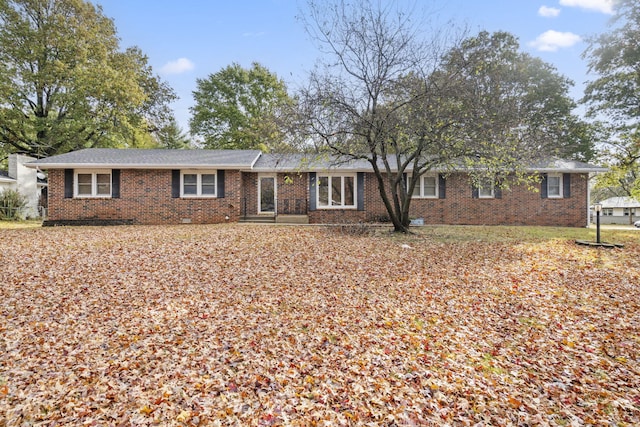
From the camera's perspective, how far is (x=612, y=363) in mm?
3459

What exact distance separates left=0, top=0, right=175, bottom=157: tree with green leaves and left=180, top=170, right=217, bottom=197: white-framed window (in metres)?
11.4

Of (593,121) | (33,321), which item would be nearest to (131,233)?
(33,321)

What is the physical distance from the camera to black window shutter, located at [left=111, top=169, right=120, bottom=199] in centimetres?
1430

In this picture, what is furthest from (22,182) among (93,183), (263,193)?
(263,193)

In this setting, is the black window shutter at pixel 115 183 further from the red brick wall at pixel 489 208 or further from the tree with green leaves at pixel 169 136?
the tree with green leaves at pixel 169 136

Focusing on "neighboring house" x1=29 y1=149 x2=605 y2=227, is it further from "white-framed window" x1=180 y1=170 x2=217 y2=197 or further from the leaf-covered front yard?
the leaf-covered front yard

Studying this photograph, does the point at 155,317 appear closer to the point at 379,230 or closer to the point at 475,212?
the point at 379,230

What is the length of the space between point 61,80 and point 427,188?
23.4 metres

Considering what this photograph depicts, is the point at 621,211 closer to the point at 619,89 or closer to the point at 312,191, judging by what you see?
the point at 619,89

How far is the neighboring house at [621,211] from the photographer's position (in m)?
37.9

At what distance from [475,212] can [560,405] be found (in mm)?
14043

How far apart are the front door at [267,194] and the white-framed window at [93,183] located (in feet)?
21.5

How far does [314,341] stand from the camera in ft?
12.4

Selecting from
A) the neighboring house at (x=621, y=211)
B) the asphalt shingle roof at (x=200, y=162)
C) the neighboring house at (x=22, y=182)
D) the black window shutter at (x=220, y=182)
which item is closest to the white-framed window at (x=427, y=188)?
the asphalt shingle roof at (x=200, y=162)
